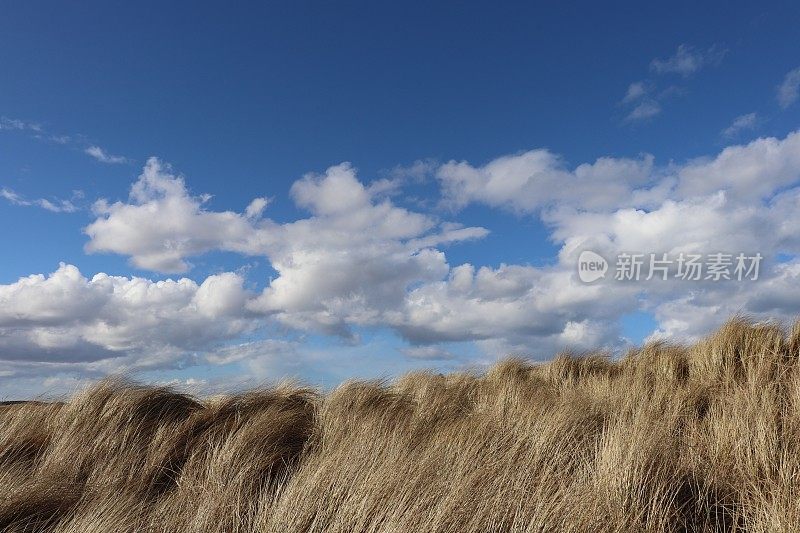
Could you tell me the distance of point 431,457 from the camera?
3.94 metres

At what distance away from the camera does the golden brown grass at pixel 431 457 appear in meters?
3.14

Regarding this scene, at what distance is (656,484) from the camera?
335 centimetres

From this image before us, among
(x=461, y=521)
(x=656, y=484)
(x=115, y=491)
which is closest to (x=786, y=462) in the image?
(x=656, y=484)

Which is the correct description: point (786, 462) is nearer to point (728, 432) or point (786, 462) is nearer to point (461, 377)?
point (728, 432)

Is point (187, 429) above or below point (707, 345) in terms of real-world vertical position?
below

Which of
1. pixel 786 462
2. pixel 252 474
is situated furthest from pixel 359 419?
pixel 786 462

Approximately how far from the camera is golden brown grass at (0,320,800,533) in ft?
10.3

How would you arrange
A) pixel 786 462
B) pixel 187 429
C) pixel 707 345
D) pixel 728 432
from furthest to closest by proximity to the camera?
pixel 707 345 < pixel 187 429 < pixel 728 432 < pixel 786 462

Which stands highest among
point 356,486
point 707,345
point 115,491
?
point 707,345

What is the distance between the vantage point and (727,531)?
10.6 feet

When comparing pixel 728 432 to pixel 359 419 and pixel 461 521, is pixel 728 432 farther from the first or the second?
pixel 359 419

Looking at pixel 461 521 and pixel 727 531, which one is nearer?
pixel 461 521

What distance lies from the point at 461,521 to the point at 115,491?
2683 mm

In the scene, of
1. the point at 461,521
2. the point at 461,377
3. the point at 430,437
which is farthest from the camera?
the point at 461,377
